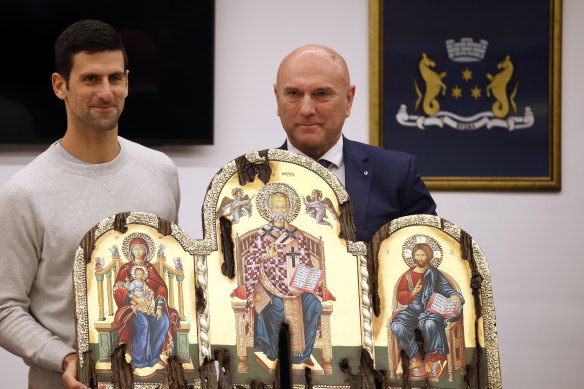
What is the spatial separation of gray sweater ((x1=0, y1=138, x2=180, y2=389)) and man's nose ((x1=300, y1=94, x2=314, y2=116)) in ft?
1.39

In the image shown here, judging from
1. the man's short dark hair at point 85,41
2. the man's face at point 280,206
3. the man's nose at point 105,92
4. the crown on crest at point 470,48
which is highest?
the crown on crest at point 470,48

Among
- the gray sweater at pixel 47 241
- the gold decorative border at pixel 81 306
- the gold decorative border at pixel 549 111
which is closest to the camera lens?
the gold decorative border at pixel 81 306

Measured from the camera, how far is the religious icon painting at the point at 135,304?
1.41 meters

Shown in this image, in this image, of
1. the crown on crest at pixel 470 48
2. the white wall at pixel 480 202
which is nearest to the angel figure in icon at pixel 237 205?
the white wall at pixel 480 202

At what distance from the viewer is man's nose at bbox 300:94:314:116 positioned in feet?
5.24

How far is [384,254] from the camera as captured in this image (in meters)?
1.45

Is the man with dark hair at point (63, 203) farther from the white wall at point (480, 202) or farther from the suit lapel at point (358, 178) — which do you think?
the white wall at point (480, 202)

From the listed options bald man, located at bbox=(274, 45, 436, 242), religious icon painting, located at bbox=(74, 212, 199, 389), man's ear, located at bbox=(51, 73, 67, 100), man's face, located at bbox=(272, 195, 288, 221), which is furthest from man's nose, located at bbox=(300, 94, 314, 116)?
man's ear, located at bbox=(51, 73, 67, 100)

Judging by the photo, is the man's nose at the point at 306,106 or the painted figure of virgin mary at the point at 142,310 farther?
the man's nose at the point at 306,106

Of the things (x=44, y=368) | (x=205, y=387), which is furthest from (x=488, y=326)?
(x=44, y=368)

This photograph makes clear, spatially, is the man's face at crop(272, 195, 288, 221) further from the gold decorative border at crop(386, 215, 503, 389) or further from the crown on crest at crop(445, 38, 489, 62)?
the crown on crest at crop(445, 38, 489, 62)

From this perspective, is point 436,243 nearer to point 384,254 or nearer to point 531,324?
point 384,254

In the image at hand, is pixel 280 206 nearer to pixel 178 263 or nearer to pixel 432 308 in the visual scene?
pixel 178 263

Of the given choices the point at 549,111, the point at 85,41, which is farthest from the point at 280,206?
the point at 549,111
